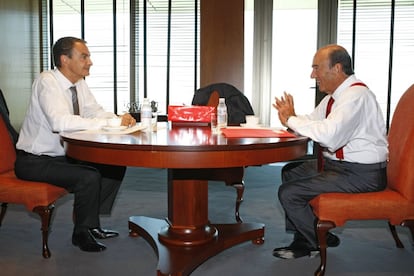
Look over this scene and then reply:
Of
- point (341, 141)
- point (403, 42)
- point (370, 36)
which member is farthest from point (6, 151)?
point (403, 42)

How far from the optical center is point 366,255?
2.74 m

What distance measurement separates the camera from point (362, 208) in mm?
2289

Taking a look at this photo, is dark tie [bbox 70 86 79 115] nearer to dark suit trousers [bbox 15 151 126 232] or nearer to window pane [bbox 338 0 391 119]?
dark suit trousers [bbox 15 151 126 232]

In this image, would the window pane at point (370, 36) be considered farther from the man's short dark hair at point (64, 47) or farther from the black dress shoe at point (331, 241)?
the man's short dark hair at point (64, 47)

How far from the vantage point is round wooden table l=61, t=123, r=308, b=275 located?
196cm

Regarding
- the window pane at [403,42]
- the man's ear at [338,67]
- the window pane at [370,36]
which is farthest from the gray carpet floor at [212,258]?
the window pane at [403,42]

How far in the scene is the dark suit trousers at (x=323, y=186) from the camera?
2.42 metres

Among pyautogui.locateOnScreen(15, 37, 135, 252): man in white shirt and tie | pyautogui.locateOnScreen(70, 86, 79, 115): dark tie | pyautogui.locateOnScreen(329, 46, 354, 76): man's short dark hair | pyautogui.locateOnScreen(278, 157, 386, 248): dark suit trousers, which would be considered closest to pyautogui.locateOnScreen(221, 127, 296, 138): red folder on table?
pyautogui.locateOnScreen(278, 157, 386, 248): dark suit trousers

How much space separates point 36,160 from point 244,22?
398 centimetres

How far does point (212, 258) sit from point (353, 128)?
3.49 ft

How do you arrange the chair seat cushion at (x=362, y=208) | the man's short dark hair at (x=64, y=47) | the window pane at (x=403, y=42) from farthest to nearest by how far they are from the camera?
the window pane at (x=403, y=42), the man's short dark hair at (x=64, y=47), the chair seat cushion at (x=362, y=208)

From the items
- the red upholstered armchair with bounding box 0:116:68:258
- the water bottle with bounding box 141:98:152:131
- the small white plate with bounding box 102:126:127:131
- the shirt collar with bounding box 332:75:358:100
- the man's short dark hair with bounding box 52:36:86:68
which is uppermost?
the man's short dark hair with bounding box 52:36:86:68

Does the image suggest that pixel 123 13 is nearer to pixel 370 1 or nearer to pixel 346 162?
pixel 370 1

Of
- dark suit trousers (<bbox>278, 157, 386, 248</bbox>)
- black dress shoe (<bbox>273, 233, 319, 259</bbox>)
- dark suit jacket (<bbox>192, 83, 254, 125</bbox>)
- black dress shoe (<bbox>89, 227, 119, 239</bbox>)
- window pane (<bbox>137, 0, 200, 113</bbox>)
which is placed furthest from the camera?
window pane (<bbox>137, 0, 200, 113</bbox>)
